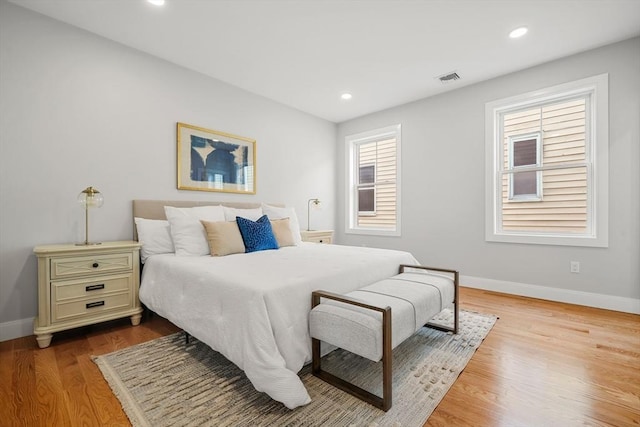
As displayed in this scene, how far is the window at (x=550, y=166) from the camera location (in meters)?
2.94

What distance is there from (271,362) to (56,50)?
307 cm

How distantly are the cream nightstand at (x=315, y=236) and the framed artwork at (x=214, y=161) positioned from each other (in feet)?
3.06

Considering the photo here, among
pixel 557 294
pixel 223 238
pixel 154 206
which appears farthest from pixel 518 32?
pixel 154 206

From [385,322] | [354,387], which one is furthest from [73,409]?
[385,322]

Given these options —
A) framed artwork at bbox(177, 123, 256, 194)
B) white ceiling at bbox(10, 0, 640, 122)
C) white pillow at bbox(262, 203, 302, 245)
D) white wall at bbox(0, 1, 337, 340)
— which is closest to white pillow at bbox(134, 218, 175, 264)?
white wall at bbox(0, 1, 337, 340)

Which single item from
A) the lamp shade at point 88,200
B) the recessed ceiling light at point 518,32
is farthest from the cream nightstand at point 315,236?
the recessed ceiling light at point 518,32

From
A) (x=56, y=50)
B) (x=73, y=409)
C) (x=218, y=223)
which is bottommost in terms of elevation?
(x=73, y=409)

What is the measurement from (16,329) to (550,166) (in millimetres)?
5235

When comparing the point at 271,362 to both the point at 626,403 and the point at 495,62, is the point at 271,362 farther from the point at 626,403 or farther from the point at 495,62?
the point at 495,62

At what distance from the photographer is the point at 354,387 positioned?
1.58 meters

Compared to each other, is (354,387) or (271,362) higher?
(271,362)

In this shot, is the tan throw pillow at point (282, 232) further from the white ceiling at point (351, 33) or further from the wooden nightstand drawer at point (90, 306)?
the white ceiling at point (351, 33)

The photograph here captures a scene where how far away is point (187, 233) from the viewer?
105 inches

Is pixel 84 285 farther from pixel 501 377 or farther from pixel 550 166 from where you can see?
pixel 550 166
